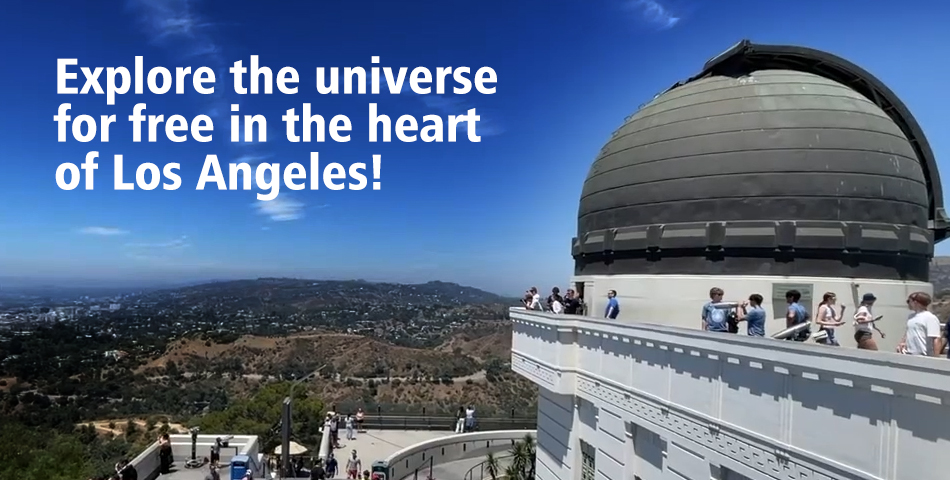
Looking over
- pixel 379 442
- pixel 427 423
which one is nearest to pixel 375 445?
pixel 379 442

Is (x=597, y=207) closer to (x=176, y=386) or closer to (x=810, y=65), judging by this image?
(x=810, y=65)

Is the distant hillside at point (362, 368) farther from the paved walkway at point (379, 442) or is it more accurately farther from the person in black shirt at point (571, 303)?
the person in black shirt at point (571, 303)

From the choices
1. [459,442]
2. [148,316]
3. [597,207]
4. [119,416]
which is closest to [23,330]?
[148,316]

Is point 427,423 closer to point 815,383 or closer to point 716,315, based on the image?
point 716,315

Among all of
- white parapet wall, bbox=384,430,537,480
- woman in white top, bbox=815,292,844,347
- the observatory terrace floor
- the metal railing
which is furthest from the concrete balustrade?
woman in white top, bbox=815,292,844,347

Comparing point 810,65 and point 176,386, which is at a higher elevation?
point 810,65

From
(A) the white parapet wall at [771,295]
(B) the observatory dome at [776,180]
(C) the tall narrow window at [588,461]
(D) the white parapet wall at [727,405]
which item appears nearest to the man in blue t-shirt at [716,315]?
(D) the white parapet wall at [727,405]

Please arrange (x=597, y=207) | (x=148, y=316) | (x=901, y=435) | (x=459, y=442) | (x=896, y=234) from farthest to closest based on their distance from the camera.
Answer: (x=148, y=316) → (x=459, y=442) → (x=597, y=207) → (x=896, y=234) → (x=901, y=435)
